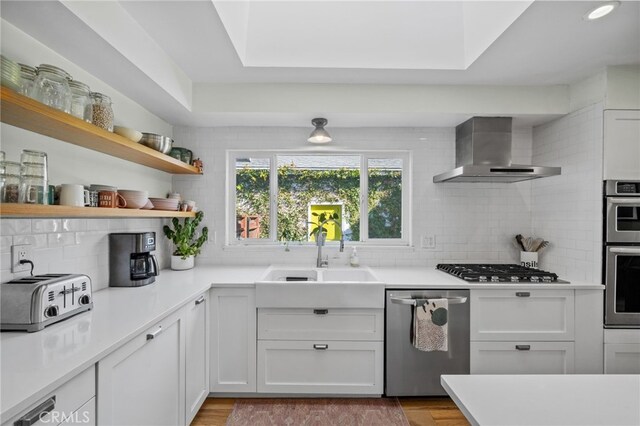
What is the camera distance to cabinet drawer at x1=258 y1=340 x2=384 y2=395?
237cm

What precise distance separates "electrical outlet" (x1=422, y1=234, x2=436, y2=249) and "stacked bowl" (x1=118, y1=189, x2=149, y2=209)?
92.1 inches

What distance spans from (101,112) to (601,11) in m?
2.58

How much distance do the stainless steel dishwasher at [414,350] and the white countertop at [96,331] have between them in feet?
0.29

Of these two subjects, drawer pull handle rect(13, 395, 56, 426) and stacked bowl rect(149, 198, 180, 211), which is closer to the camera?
drawer pull handle rect(13, 395, 56, 426)

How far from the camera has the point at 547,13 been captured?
1700mm

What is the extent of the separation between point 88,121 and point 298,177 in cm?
187

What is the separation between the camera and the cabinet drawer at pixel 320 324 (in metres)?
2.36

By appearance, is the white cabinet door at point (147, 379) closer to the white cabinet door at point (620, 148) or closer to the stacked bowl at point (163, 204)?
the stacked bowl at point (163, 204)

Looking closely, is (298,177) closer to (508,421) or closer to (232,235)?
(232,235)

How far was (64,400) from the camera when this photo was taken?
103 centimetres

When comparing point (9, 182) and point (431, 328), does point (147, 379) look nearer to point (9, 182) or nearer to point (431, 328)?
point (9, 182)

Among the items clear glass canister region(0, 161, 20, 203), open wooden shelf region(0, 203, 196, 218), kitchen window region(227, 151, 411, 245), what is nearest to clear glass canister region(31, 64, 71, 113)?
clear glass canister region(0, 161, 20, 203)

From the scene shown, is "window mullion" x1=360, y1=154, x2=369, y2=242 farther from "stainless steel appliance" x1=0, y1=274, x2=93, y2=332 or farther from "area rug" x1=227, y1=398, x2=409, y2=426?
"stainless steel appliance" x1=0, y1=274, x2=93, y2=332

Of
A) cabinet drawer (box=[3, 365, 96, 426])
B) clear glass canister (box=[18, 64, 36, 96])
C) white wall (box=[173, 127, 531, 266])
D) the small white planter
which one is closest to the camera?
cabinet drawer (box=[3, 365, 96, 426])
